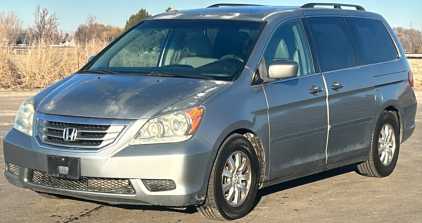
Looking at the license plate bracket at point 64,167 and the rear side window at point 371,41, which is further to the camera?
the rear side window at point 371,41

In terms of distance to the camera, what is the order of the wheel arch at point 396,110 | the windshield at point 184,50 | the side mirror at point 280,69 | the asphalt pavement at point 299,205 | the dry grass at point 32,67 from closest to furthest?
the asphalt pavement at point 299,205 → the side mirror at point 280,69 → the windshield at point 184,50 → the wheel arch at point 396,110 → the dry grass at point 32,67

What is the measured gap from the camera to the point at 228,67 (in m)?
6.13

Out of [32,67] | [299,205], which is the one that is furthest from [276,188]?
[32,67]

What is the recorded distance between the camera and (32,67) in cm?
2077

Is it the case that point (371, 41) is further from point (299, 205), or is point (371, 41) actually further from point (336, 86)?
point (299, 205)

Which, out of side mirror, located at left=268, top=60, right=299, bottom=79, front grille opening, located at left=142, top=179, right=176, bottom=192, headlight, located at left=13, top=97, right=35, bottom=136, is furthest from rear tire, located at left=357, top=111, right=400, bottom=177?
headlight, located at left=13, top=97, right=35, bottom=136

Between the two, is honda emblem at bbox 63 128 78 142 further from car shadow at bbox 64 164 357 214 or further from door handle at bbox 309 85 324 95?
door handle at bbox 309 85 324 95

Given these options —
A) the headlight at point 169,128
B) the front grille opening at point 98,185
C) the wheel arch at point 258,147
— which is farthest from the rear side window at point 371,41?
the front grille opening at point 98,185

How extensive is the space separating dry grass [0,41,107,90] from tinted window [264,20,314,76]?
1489 cm

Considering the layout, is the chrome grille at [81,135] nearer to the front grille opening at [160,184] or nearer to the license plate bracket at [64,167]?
the license plate bracket at [64,167]

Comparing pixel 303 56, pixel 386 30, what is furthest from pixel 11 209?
pixel 386 30

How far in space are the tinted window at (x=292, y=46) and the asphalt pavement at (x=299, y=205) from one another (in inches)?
48.0

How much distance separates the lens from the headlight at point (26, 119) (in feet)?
18.9

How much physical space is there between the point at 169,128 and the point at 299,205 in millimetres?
1707
